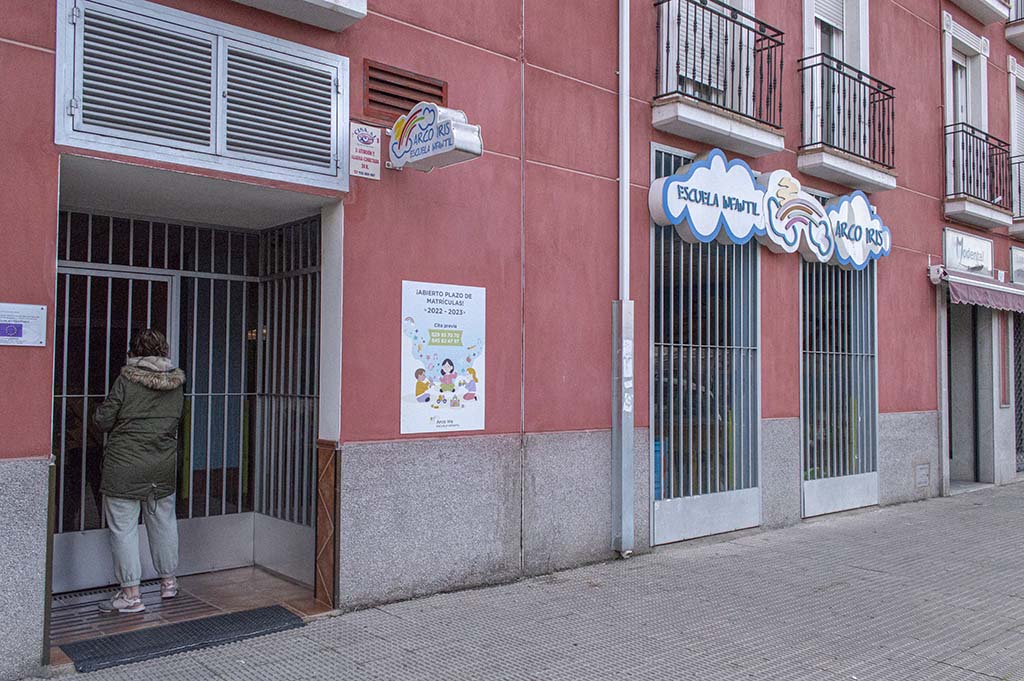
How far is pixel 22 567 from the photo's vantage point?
471 centimetres

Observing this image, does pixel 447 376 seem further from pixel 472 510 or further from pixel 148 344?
pixel 148 344

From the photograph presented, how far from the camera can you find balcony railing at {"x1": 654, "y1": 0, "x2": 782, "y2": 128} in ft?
28.2

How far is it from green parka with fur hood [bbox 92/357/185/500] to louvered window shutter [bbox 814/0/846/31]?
28.6 ft

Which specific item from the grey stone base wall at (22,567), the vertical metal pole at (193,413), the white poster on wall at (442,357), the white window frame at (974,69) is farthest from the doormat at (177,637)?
the white window frame at (974,69)

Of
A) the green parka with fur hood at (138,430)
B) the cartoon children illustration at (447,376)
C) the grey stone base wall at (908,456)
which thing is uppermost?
the cartoon children illustration at (447,376)

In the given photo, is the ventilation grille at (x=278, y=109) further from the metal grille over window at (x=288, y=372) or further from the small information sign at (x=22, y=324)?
the small information sign at (x=22, y=324)

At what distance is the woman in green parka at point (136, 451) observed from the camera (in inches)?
230

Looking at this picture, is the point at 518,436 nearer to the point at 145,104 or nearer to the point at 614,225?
the point at 614,225

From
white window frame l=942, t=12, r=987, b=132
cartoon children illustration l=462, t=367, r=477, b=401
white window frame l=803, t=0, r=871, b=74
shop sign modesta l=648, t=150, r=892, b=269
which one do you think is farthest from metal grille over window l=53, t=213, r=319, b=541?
white window frame l=942, t=12, r=987, b=132

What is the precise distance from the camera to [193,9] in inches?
215

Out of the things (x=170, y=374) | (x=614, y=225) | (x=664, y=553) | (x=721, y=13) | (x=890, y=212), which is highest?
(x=721, y=13)

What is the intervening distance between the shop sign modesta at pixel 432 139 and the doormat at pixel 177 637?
3149 mm

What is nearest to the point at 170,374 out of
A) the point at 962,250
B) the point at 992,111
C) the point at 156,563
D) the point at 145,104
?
the point at 156,563

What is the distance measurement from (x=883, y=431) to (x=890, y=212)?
285 cm
